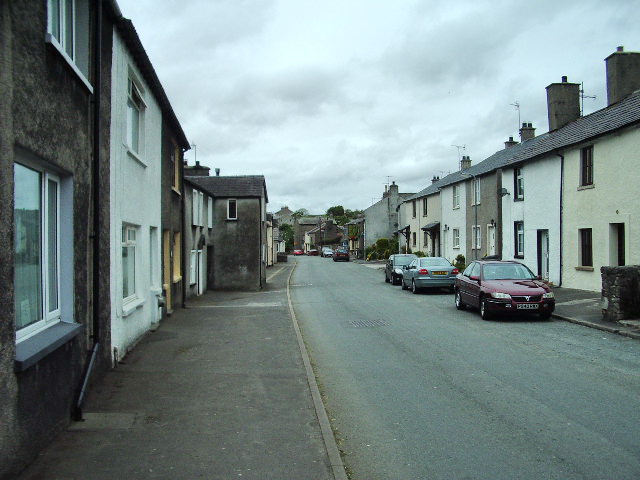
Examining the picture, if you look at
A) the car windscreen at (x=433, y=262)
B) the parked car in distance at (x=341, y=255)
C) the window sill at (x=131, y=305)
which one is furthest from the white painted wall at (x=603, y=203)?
the parked car in distance at (x=341, y=255)

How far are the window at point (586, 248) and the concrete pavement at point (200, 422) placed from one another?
13.5 m

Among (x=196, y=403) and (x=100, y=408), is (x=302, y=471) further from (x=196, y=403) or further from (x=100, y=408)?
(x=100, y=408)

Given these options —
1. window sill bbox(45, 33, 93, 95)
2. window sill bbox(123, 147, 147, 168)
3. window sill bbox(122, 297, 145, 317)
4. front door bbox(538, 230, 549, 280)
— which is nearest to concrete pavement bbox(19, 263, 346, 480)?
window sill bbox(122, 297, 145, 317)

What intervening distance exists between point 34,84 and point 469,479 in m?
4.96

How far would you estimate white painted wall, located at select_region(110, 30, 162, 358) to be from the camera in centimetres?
845

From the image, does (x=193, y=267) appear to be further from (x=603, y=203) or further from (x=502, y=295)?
(x=603, y=203)

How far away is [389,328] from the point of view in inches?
515

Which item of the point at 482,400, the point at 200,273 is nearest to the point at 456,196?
the point at 200,273

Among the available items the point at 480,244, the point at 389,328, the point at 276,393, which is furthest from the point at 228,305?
the point at 480,244

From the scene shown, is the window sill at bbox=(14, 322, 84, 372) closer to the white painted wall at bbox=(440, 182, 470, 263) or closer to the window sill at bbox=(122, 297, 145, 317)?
the window sill at bbox=(122, 297, 145, 317)

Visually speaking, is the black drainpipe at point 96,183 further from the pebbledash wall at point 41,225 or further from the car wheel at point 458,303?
the car wheel at point 458,303

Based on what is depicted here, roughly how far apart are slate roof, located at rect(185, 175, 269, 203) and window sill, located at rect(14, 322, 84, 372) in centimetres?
2163

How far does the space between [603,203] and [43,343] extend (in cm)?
1804

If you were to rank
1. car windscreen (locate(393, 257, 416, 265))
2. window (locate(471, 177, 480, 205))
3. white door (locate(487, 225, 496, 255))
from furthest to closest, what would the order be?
window (locate(471, 177, 480, 205)) → white door (locate(487, 225, 496, 255)) → car windscreen (locate(393, 257, 416, 265))
